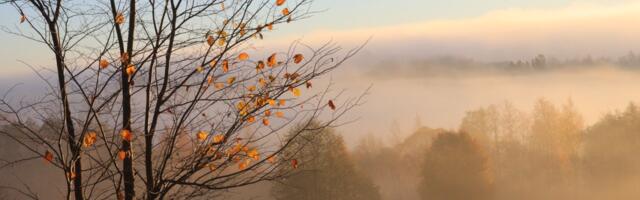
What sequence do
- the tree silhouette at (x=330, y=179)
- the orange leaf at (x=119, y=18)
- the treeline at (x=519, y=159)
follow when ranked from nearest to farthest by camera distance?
the orange leaf at (x=119, y=18), the tree silhouette at (x=330, y=179), the treeline at (x=519, y=159)

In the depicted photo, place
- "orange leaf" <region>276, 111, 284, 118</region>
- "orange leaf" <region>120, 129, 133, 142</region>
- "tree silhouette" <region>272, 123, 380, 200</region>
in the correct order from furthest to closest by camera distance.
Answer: "tree silhouette" <region>272, 123, 380, 200</region>
"orange leaf" <region>276, 111, 284, 118</region>
"orange leaf" <region>120, 129, 133, 142</region>

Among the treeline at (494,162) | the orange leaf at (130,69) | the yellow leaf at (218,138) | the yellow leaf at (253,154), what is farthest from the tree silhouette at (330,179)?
the orange leaf at (130,69)

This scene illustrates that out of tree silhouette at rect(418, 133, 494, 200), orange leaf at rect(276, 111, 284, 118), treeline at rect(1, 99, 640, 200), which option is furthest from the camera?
tree silhouette at rect(418, 133, 494, 200)

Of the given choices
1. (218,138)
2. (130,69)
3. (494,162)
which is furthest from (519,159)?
(130,69)

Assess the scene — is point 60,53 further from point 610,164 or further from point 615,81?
point 615,81

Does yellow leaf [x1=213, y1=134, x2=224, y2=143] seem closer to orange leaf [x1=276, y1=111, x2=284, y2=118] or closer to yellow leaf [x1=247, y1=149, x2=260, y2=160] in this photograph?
yellow leaf [x1=247, y1=149, x2=260, y2=160]

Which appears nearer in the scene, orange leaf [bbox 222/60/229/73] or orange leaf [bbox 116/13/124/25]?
orange leaf [bbox 116/13/124/25]

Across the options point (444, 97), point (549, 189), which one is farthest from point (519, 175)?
point (444, 97)

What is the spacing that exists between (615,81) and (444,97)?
97.7ft

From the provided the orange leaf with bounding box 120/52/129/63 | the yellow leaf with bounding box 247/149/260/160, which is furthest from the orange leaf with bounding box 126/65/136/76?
the yellow leaf with bounding box 247/149/260/160

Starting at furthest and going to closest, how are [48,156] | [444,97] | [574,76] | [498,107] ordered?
1. [574,76]
2. [444,97]
3. [498,107]
4. [48,156]

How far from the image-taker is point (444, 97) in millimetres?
103562

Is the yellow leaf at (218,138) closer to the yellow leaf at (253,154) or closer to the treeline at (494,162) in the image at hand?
the yellow leaf at (253,154)

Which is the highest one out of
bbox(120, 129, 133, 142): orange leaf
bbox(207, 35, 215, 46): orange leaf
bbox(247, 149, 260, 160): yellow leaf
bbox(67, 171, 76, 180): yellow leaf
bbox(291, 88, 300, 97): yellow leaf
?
bbox(207, 35, 215, 46): orange leaf
